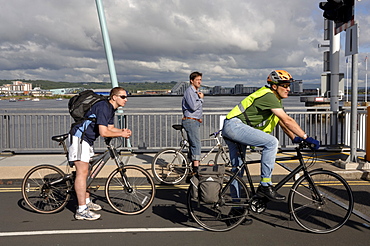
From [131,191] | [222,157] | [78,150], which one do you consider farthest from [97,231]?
[222,157]

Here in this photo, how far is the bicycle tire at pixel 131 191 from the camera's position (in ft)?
18.5

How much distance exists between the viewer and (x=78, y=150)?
5.41 m

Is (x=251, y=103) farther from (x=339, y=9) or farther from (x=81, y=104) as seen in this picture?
(x=339, y=9)

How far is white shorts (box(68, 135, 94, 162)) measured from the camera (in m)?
5.41

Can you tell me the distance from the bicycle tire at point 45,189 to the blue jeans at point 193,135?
263 cm

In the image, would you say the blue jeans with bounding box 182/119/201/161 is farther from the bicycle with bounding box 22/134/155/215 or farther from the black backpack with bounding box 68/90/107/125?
the black backpack with bounding box 68/90/107/125

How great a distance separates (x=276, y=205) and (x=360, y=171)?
2.73 metres

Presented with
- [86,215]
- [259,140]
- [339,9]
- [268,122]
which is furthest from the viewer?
[339,9]

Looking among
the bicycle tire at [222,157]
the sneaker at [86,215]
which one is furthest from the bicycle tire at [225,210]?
the bicycle tire at [222,157]

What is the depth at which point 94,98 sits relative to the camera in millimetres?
5504

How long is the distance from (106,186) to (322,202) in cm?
279

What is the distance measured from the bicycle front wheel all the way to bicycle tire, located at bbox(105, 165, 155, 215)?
6.28ft

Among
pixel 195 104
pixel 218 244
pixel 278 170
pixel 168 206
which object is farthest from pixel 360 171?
pixel 218 244

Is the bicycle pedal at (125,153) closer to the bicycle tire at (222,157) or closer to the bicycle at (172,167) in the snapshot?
the bicycle at (172,167)
